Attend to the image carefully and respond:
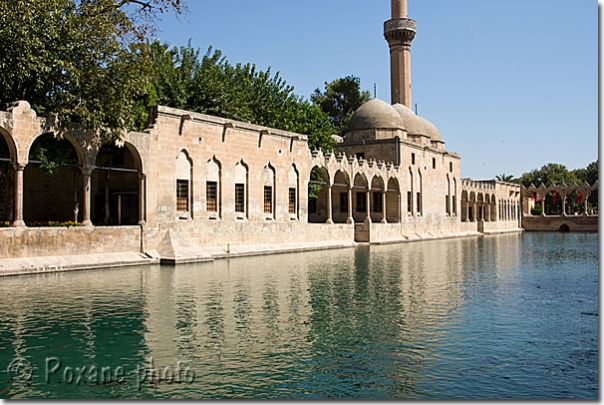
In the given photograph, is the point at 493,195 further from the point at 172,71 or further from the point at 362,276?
the point at 362,276

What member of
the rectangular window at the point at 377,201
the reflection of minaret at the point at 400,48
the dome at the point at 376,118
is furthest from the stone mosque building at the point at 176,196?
the reflection of minaret at the point at 400,48

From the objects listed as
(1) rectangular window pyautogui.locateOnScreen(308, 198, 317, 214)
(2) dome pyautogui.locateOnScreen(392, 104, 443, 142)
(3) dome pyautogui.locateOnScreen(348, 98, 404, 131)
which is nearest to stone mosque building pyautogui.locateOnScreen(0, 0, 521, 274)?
(1) rectangular window pyautogui.locateOnScreen(308, 198, 317, 214)

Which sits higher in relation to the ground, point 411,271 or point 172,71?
point 172,71

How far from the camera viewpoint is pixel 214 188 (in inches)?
1006

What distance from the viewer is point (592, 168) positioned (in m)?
84.4


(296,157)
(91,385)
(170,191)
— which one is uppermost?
(296,157)

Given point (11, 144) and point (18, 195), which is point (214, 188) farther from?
point (11, 144)

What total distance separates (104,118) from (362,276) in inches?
380

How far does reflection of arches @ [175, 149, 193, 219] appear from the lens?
23891 mm

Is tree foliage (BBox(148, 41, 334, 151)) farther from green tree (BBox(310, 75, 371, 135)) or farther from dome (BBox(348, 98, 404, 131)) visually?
green tree (BBox(310, 75, 371, 135))

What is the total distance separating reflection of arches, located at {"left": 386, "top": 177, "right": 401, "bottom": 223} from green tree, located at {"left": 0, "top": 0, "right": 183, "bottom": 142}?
77.0 ft

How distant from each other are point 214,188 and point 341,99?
37.9 m

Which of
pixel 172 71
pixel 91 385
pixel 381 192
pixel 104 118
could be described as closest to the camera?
pixel 91 385

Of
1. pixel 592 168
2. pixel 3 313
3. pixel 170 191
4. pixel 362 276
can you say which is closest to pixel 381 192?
pixel 170 191
